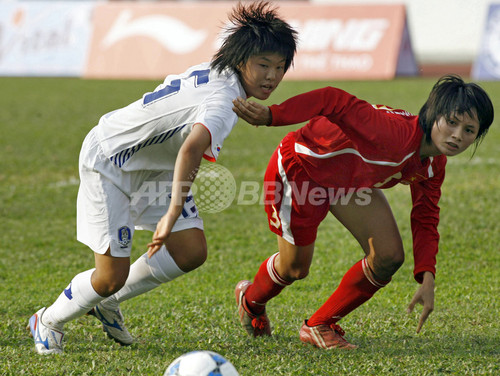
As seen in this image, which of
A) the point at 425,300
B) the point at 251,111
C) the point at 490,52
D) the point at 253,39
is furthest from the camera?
the point at 490,52

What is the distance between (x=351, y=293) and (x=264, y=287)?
47 centimetres

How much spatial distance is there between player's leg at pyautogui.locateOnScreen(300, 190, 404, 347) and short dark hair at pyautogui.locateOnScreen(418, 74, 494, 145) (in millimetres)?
464

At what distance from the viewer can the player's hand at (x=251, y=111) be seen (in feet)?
9.44

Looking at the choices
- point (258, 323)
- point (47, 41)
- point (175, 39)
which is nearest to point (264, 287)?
point (258, 323)

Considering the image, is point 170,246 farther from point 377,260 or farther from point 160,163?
point 377,260

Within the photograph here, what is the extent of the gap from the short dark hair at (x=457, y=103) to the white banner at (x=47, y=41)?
19.4m

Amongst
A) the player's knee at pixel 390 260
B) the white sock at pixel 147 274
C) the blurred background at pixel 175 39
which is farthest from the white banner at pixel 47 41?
the player's knee at pixel 390 260

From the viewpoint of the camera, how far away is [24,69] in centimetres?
2188

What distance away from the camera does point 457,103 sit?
10.2 feet

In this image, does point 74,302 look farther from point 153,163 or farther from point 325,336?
point 325,336

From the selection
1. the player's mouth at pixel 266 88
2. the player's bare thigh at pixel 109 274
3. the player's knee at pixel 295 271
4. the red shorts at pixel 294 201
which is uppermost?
the player's mouth at pixel 266 88

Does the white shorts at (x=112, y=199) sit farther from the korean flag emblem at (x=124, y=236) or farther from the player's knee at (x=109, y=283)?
the player's knee at (x=109, y=283)

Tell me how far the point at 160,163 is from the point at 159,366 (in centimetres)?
96

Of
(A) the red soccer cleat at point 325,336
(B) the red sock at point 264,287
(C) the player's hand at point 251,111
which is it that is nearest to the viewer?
(C) the player's hand at point 251,111
